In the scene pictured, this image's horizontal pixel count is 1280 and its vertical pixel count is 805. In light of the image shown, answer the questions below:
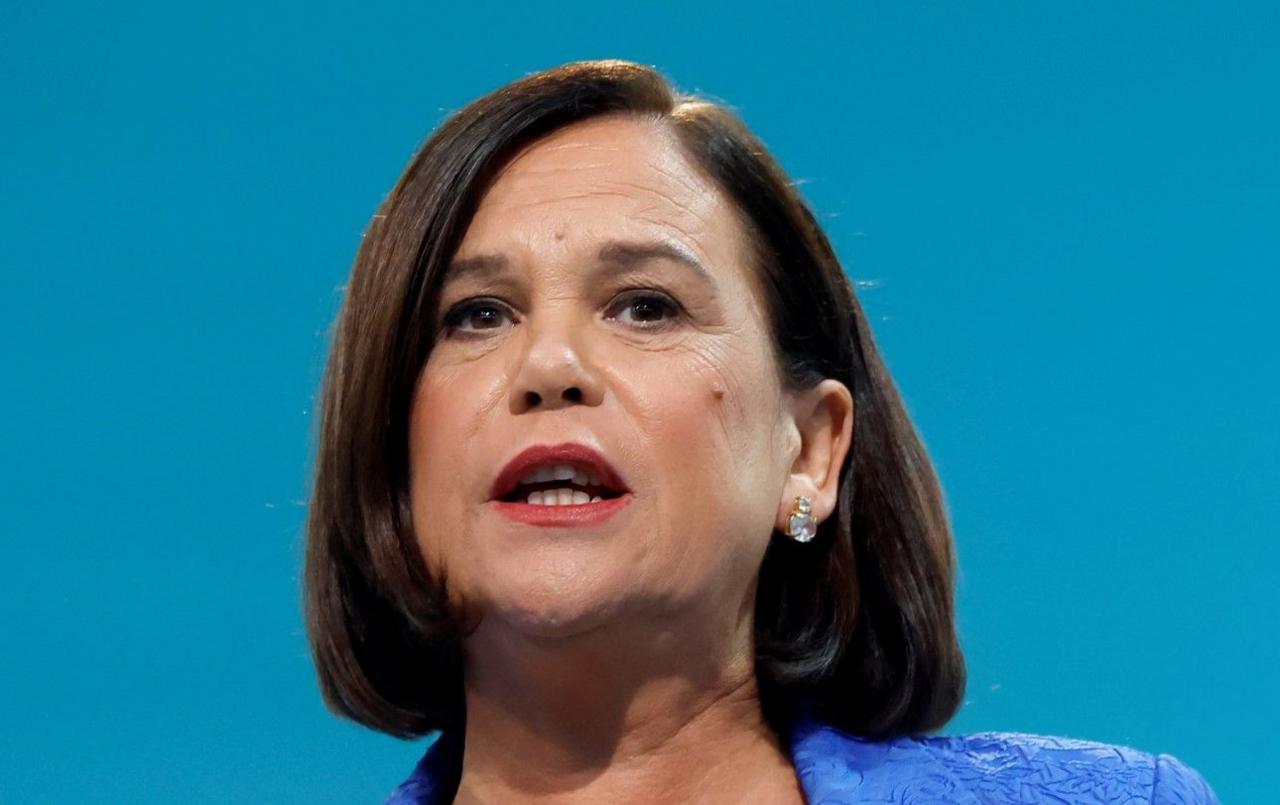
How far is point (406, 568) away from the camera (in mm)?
→ 2387

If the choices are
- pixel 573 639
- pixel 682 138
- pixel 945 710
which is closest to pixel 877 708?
Answer: pixel 945 710

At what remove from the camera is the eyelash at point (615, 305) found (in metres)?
2.36

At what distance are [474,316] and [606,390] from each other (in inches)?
8.7

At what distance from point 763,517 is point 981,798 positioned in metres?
0.41

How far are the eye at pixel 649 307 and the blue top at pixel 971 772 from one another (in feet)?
1.76

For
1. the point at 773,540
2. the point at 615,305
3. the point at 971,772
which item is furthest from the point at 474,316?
the point at 971,772

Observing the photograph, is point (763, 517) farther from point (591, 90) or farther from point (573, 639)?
point (591, 90)

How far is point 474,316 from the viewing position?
2.39 m

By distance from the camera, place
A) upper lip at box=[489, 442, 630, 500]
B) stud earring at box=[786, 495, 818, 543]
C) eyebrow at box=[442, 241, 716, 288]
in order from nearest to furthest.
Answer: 1. upper lip at box=[489, 442, 630, 500]
2. eyebrow at box=[442, 241, 716, 288]
3. stud earring at box=[786, 495, 818, 543]

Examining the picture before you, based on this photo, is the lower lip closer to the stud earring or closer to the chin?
the chin

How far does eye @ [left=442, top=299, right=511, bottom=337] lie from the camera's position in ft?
7.79

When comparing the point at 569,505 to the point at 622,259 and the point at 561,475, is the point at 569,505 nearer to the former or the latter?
the point at 561,475

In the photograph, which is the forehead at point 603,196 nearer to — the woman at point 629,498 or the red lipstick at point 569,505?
the woman at point 629,498

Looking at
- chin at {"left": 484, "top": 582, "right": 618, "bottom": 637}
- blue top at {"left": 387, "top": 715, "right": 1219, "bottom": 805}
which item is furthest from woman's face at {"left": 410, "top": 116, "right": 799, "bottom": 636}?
blue top at {"left": 387, "top": 715, "right": 1219, "bottom": 805}
